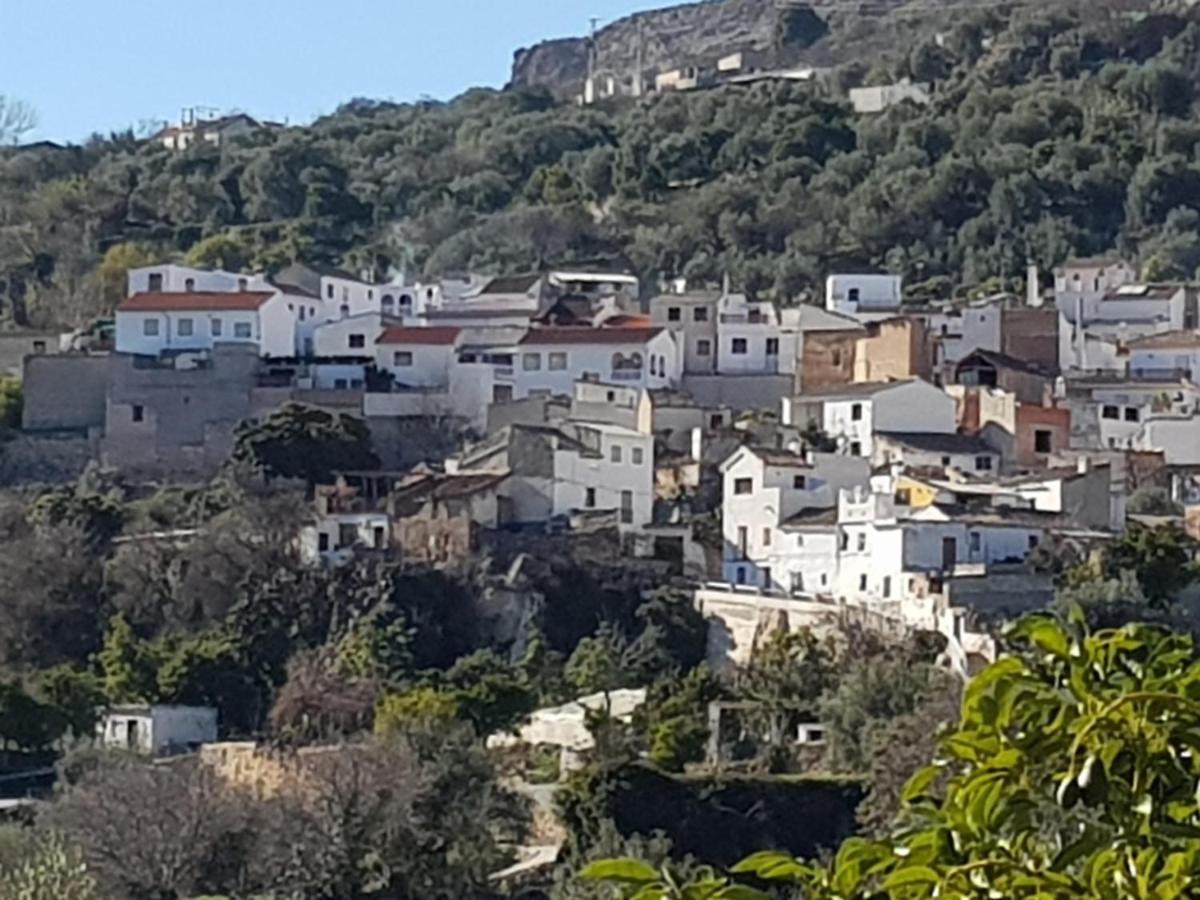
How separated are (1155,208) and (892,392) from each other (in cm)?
1720

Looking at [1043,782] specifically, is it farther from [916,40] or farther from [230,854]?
[916,40]

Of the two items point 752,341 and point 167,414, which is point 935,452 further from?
point 167,414

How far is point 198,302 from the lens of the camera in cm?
3731

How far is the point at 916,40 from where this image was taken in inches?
2403

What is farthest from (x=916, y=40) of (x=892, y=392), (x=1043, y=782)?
(x=1043, y=782)

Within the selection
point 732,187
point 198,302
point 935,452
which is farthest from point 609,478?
point 732,187

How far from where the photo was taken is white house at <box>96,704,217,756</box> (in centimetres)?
2772

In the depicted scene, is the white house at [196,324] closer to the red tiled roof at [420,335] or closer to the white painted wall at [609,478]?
the red tiled roof at [420,335]

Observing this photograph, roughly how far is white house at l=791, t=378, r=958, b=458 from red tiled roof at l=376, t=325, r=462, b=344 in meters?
5.44

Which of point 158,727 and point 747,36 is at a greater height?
Result: point 747,36

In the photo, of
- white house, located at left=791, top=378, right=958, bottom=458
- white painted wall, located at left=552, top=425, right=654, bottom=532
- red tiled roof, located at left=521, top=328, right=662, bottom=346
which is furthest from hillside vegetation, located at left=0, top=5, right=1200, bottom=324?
white painted wall, located at left=552, top=425, right=654, bottom=532

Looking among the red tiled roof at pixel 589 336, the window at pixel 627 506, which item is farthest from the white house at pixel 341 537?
the red tiled roof at pixel 589 336

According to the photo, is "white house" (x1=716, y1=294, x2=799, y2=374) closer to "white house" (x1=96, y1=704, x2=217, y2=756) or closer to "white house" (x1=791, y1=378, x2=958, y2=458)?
"white house" (x1=791, y1=378, x2=958, y2=458)

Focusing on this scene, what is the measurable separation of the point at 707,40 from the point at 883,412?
3957 cm
